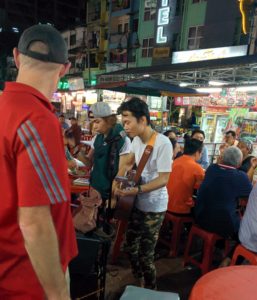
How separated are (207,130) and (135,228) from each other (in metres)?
8.65

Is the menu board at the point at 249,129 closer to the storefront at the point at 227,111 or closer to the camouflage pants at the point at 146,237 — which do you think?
the storefront at the point at 227,111

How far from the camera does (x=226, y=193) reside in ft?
11.0

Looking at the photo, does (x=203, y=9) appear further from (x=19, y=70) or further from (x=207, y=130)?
(x=19, y=70)

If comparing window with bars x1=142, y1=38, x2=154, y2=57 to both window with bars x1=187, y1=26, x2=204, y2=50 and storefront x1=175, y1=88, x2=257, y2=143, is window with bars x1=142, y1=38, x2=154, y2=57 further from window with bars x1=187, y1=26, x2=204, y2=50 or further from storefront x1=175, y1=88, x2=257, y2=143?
storefront x1=175, y1=88, x2=257, y2=143

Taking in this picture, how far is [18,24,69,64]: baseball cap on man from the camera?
1.14 metres

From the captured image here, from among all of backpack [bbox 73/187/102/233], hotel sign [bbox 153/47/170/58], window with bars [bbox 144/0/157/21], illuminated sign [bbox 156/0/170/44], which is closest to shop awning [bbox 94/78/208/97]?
backpack [bbox 73/187/102/233]

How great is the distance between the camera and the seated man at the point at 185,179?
392cm

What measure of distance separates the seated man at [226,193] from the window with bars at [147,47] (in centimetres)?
1910

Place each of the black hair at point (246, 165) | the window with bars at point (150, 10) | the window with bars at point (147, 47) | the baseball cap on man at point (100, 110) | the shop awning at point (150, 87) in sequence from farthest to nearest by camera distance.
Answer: the window with bars at point (147, 47)
the window with bars at point (150, 10)
the shop awning at point (150, 87)
the black hair at point (246, 165)
the baseball cap on man at point (100, 110)

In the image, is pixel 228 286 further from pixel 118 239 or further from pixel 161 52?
pixel 161 52

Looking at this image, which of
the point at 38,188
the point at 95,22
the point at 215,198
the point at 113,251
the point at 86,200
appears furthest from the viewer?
the point at 95,22

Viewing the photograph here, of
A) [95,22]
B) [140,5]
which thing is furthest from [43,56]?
[95,22]

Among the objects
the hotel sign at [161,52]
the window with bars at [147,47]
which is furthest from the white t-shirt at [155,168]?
the window with bars at [147,47]

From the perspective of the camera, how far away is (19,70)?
1.19 metres
